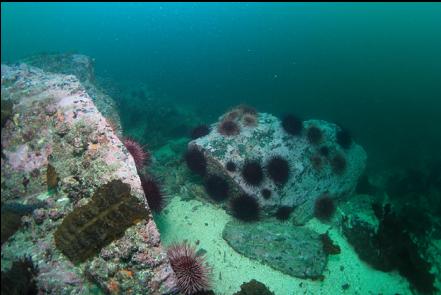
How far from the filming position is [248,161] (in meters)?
10.2

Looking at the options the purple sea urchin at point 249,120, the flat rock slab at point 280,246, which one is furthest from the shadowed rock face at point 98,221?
the purple sea urchin at point 249,120

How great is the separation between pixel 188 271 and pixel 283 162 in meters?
5.21

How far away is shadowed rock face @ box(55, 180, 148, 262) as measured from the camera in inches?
215

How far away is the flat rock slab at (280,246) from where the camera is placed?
8797 millimetres

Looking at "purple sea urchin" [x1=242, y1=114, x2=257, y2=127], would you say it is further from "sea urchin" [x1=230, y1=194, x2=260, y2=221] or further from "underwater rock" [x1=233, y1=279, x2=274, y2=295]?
"underwater rock" [x1=233, y1=279, x2=274, y2=295]

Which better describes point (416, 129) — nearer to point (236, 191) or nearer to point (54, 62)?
point (236, 191)

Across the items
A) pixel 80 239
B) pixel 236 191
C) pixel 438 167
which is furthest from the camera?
pixel 438 167

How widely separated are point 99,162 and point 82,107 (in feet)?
4.50

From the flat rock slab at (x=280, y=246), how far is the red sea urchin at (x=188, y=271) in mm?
2521

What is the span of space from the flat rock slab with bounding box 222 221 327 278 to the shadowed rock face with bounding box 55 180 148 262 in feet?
13.6

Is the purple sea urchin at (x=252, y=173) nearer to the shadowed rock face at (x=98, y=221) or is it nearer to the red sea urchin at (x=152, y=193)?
the red sea urchin at (x=152, y=193)

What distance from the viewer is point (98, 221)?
558cm

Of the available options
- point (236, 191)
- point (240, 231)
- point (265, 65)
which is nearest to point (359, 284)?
point (240, 231)

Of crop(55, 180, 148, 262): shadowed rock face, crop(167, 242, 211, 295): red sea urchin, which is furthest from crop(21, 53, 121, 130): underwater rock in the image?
crop(167, 242, 211, 295): red sea urchin
